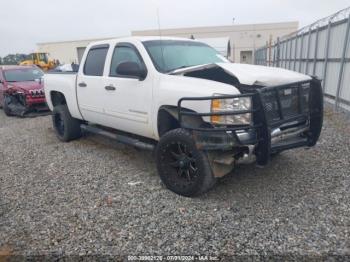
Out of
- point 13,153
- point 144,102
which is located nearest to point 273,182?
point 144,102

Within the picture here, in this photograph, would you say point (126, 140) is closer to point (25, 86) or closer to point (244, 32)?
point (25, 86)

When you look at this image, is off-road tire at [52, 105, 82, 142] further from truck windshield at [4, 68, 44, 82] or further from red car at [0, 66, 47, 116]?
truck windshield at [4, 68, 44, 82]

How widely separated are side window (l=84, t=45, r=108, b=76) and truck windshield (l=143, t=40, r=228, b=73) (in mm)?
1012

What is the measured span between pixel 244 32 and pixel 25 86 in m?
35.7

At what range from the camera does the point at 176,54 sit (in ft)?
13.4

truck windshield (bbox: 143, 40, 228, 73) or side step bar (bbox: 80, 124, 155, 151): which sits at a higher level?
truck windshield (bbox: 143, 40, 228, 73)

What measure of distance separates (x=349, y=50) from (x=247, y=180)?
499 cm

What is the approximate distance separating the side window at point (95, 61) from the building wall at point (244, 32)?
3510 centimetres

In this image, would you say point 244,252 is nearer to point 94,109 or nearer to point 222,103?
point 222,103

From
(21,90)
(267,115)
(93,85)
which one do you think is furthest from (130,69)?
(21,90)

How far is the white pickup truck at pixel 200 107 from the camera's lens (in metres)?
2.95

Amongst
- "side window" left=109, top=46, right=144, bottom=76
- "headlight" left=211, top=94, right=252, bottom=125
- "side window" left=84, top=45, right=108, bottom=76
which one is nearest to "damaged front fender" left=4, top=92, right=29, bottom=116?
"side window" left=84, top=45, right=108, bottom=76

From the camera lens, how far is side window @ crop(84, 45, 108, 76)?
15.4ft

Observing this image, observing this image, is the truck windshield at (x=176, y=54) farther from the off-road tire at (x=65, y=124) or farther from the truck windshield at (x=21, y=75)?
the truck windshield at (x=21, y=75)
